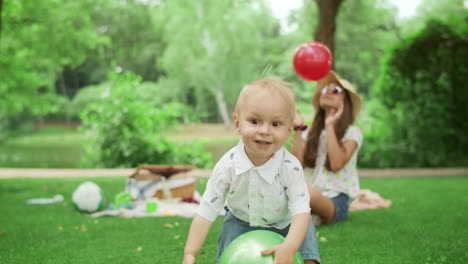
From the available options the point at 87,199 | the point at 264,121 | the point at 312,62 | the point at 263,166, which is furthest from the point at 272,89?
the point at 87,199

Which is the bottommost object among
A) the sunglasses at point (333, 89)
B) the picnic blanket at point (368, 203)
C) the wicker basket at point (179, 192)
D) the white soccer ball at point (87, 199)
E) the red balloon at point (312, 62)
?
the picnic blanket at point (368, 203)

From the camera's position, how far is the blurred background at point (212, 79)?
412 inches

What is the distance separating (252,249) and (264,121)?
65 cm

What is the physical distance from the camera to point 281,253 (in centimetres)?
232

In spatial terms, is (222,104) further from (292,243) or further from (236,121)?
(292,243)

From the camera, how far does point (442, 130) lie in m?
10.5

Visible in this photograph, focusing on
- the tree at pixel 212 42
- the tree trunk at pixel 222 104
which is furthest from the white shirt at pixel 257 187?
the tree trunk at pixel 222 104

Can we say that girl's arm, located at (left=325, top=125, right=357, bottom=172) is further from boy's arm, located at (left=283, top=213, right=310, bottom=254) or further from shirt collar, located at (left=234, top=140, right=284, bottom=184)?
boy's arm, located at (left=283, top=213, right=310, bottom=254)

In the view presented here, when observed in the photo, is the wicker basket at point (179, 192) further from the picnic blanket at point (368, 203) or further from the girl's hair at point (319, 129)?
the picnic blanket at point (368, 203)

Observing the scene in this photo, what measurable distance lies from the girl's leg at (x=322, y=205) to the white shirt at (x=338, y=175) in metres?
0.17

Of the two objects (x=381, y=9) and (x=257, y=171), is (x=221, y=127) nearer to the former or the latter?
(x=381, y=9)

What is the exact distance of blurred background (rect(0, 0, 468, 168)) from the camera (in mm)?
10461

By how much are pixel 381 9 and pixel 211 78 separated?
13.7 meters

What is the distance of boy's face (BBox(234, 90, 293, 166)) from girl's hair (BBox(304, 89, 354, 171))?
8.31 feet
